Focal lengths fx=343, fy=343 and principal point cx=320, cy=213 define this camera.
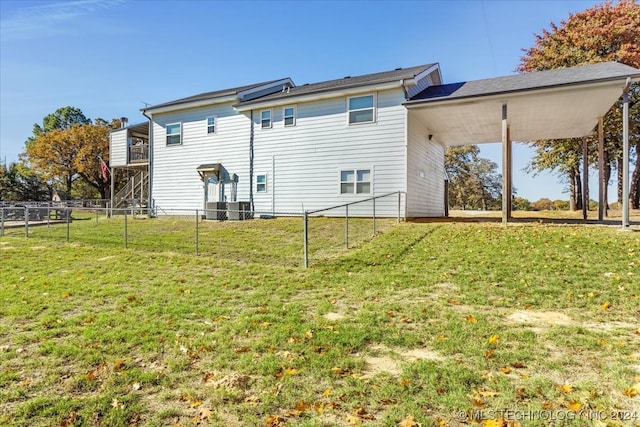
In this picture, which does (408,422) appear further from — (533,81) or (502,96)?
(533,81)

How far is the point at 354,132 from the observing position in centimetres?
1447

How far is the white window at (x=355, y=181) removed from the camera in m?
14.3

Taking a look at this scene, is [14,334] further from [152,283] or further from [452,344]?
[452,344]

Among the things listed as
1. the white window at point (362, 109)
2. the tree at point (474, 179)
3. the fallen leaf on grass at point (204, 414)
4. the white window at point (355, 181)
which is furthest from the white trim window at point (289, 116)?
the tree at point (474, 179)

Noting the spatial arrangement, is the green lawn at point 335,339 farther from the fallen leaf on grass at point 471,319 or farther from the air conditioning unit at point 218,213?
the air conditioning unit at point 218,213

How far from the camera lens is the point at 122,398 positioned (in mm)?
2777

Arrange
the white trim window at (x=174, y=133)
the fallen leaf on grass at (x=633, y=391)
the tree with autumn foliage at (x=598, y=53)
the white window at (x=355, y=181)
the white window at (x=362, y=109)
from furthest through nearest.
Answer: the white trim window at (x=174, y=133) < the tree with autumn foliage at (x=598, y=53) < the white window at (x=355, y=181) < the white window at (x=362, y=109) < the fallen leaf on grass at (x=633, y=391)

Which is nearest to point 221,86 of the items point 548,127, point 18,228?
point 18,228

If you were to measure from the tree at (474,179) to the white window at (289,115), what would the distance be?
25.3 meters

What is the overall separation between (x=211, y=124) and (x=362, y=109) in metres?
8.46

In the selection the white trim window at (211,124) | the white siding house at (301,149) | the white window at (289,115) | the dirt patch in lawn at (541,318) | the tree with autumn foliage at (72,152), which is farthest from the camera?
the tree with autumn foliage at (72,152)

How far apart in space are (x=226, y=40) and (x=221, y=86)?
8377 millimetres

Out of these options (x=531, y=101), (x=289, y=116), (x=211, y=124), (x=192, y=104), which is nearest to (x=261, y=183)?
(x=289, y=116)

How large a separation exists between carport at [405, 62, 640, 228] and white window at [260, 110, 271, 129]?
676 cm
